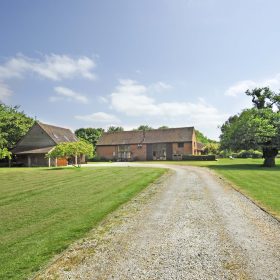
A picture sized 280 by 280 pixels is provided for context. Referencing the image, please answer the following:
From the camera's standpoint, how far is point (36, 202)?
1384cm

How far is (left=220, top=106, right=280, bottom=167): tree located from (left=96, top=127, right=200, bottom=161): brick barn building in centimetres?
2439

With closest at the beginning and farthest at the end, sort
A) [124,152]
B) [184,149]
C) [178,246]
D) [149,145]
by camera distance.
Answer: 1. [178,246]
2. [184,149]
3. [149,145]
4. [124,152]

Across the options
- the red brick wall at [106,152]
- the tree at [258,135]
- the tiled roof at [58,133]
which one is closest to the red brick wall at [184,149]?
the red brick wall at [106,152]

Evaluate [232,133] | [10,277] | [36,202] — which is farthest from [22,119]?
[10,277]

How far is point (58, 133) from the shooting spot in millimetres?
56875

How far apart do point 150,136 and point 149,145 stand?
2800 mm

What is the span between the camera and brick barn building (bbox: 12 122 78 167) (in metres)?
49.6

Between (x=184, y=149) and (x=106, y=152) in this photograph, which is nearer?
(x=184, y=149)

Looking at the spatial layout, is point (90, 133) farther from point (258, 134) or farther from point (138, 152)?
point (258, 134)

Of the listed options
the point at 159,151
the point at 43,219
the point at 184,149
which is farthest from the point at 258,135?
the point at 159,151

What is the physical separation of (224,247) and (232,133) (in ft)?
106

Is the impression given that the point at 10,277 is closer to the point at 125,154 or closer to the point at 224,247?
the point at 224,247

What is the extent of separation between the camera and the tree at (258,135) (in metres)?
34.9

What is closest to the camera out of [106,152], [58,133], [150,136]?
[58,133]
